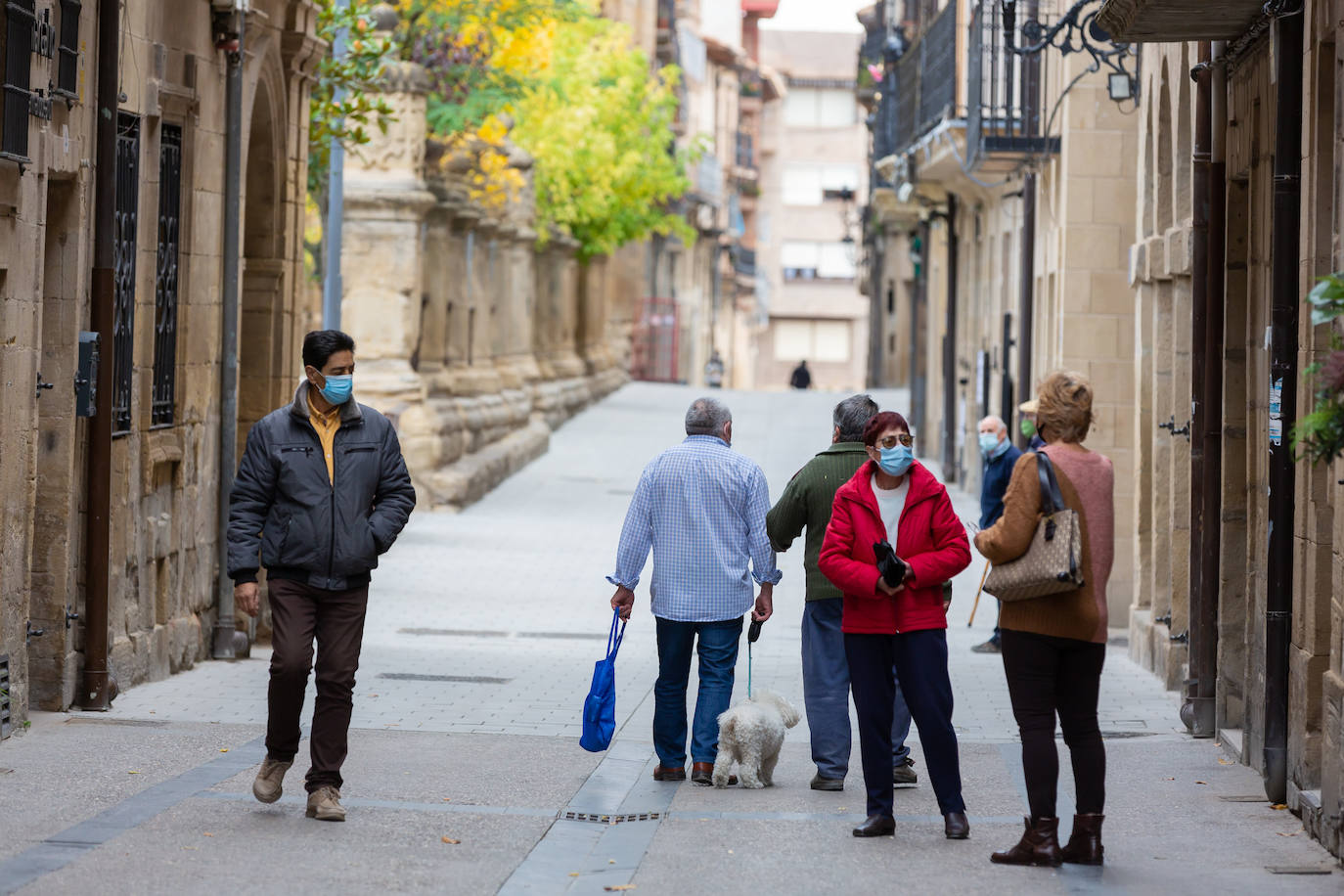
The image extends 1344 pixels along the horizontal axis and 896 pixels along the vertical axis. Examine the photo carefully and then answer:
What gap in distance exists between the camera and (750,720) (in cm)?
841

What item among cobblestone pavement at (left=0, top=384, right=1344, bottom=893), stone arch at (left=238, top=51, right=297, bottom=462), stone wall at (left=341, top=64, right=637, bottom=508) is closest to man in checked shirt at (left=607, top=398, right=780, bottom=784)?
cobblestone pavement at (left=0, top=384, right=1344, bottom=893)

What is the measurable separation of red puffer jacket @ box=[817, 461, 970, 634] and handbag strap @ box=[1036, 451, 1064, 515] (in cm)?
68

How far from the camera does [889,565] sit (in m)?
7.48

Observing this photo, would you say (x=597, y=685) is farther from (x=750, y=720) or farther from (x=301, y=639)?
(x=301, y=639)

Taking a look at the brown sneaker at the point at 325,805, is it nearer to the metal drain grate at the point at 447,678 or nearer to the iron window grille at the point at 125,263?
the iron window grille at the point at 125,263

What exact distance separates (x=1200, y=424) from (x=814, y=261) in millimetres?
71713

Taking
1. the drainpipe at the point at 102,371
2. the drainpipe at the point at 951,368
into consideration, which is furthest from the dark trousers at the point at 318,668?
the drainpipe at the point at 951,368

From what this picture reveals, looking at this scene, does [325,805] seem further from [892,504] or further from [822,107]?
[822,107]

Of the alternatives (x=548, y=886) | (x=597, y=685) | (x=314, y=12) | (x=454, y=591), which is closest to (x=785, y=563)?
(x=454, y=591)

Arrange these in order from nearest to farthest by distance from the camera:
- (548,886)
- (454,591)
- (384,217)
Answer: (548,886) → (454,591) → (384,217)

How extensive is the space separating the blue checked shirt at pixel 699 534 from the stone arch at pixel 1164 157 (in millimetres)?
5205

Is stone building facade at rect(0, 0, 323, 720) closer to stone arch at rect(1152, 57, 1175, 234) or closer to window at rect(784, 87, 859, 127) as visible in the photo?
stone arch at rect(1152, 57, 1175, 234)

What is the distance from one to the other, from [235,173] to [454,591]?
5.32 metres

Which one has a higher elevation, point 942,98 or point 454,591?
point 942,98
